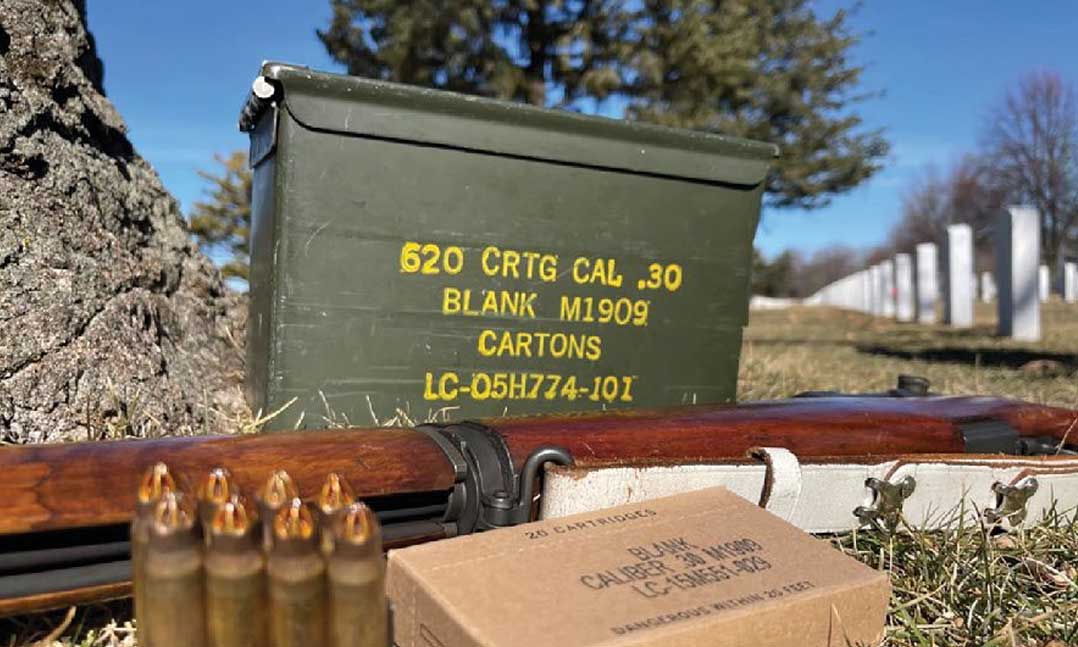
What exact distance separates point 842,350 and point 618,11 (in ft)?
15.5

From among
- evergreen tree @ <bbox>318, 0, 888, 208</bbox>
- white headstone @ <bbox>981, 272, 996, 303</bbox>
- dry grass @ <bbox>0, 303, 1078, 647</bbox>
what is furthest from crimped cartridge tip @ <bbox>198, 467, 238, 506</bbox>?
white headstone @ <bbox>981, 272, 996, 303</bbox>

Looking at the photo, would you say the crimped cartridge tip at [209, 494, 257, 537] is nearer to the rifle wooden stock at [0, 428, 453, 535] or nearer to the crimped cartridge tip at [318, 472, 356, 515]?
the crimped cartridge tip at [318, 472, 356, 515]

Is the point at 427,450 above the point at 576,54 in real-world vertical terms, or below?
below

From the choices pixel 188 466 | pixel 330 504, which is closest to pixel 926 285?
pixel 188 466

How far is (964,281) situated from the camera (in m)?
13.8

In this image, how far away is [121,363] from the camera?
7.69ft

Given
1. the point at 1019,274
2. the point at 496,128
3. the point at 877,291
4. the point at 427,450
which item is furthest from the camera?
the point at 877,291

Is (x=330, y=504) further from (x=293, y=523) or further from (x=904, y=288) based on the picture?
(x=904, y=288)

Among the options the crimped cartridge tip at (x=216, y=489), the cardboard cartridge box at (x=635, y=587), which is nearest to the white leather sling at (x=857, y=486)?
the cardboard cartridge box at (x=635, y=587)

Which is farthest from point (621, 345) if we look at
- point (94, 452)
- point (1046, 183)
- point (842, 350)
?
point (1046, 183)

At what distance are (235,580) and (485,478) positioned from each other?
0.61m

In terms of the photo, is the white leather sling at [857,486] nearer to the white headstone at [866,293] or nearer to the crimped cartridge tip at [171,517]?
the crimped cartridge tip at [171,517]

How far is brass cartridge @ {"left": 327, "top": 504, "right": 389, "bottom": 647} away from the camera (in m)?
0.97

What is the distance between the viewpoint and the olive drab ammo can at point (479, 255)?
2322mm
